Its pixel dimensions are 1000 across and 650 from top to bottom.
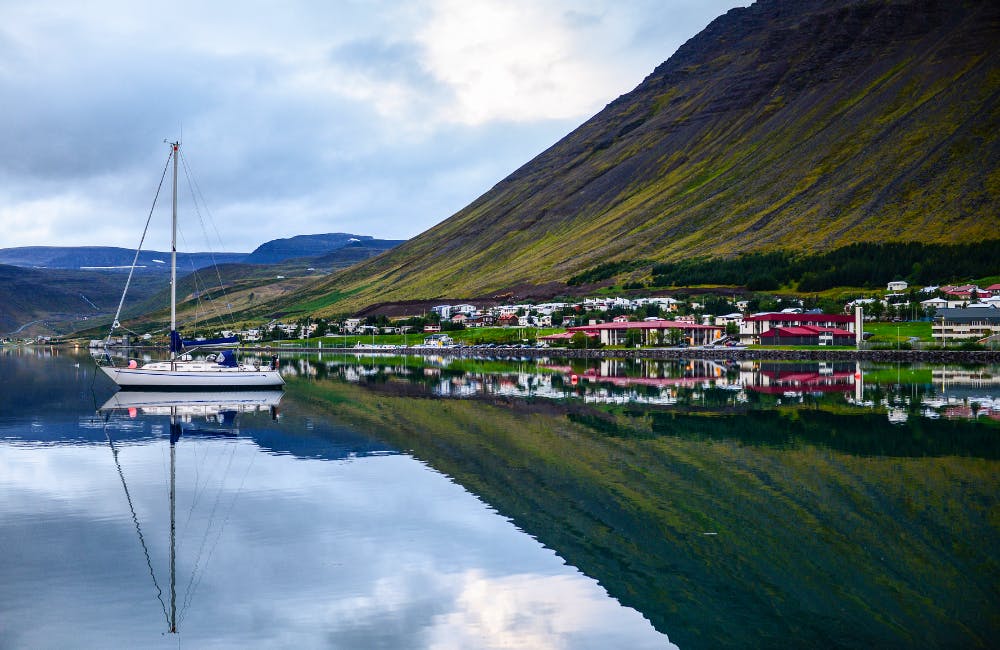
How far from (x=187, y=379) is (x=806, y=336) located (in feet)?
345

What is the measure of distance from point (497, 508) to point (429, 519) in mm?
1782

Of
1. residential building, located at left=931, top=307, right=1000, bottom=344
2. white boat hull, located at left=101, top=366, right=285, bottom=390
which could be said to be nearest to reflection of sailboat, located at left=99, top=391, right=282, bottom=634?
white boat hull, located at left=101, top=366, right=285, bottom=390

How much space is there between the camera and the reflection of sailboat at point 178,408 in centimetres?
2411

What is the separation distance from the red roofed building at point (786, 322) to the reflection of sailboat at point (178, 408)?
4084 inches

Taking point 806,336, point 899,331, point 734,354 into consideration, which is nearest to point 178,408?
point 734,354

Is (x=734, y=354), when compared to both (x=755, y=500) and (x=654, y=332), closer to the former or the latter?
(x=654, y=332)


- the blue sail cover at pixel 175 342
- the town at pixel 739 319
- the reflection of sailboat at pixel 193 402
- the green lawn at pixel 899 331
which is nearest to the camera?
the reflection of sailboat at pixel 193 402

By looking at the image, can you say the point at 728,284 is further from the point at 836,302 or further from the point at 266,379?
the point at 266,379

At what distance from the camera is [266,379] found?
5672 cm

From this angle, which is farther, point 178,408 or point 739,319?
point 739,319

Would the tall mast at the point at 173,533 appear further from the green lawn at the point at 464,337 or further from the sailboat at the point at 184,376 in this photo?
the green lawn at the point at 464,337

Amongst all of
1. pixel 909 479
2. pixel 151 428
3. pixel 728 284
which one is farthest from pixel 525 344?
pixel 909 479

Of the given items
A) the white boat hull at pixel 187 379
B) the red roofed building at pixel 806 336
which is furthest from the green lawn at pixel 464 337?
the white boat hull at pixel 187 379

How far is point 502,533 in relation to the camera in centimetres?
1889
